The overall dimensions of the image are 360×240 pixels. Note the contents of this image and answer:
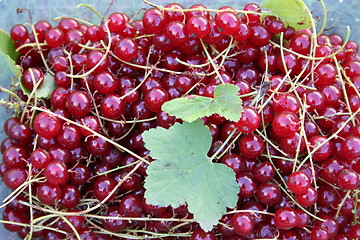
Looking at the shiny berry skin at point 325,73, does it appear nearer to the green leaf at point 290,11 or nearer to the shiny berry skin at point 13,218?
the green leaf at point 290,11

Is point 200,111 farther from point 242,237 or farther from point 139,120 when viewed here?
point 242,237

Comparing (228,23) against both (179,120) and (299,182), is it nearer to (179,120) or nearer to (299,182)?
(179,120)

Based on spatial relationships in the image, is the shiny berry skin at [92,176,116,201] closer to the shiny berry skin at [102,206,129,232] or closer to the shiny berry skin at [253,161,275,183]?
the shiny berry skin at [102,206,129,232]

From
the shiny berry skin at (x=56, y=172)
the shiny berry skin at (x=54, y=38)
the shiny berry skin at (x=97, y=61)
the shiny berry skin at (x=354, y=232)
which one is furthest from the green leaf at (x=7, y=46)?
the shiny berry skin at (x=354, y=232)

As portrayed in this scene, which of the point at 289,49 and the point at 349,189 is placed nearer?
Result: the point at 349,189

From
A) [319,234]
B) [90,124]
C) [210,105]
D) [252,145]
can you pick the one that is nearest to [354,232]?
[319,234]

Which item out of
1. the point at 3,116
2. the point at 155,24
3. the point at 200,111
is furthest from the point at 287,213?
the point at 3,116
